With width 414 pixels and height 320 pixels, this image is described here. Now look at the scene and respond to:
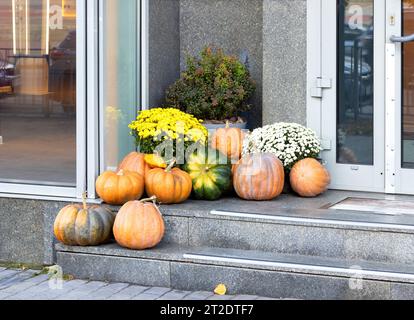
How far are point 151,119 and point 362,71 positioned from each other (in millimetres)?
1724

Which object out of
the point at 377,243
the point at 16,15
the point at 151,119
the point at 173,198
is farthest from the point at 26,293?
the point at 16,15

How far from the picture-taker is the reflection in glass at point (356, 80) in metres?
7.64

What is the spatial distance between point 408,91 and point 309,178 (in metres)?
1.05

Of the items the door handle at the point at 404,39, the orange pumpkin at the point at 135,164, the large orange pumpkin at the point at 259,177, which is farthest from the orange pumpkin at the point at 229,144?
the door handle at the point at 404,39

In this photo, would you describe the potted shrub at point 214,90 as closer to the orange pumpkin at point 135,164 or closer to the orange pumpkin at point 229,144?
the orange pumpkin at point 229,144

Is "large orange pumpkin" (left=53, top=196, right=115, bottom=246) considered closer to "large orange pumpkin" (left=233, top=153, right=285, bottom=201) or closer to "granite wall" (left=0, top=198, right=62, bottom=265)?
"granite wall" (left=0, top=198, right=62, bottom=265)

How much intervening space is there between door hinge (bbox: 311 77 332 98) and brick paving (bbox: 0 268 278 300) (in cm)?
210

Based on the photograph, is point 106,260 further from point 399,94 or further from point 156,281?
point 399,94

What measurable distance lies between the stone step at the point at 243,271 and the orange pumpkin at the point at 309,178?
3.10 feet

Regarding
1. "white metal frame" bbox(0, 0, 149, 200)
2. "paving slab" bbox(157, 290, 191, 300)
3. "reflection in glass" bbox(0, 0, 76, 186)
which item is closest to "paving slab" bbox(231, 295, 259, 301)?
"paving slab" bbox(157, 290, 191, 300)

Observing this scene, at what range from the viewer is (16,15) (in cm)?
1242

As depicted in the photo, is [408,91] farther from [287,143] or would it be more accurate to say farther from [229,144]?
[229,144]

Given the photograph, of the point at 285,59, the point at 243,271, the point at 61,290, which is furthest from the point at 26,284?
the point at 285,59

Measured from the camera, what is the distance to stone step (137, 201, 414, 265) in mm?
6297
